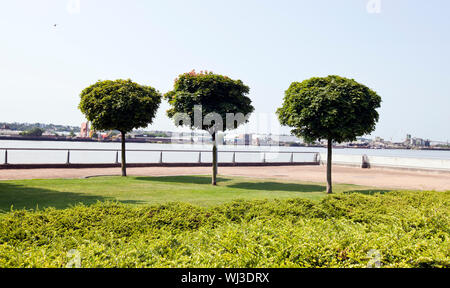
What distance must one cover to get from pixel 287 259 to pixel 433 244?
1.73 m

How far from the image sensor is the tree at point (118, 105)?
17.0 m

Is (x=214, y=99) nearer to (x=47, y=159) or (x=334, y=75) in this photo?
(x=334, y=75)

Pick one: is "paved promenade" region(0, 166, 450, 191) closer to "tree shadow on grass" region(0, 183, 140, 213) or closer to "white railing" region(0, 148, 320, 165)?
"white railing" region(0, 148, 320, 165)

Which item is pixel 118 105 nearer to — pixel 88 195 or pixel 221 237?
pixel 88 195

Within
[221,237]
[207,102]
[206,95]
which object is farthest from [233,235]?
[207,102]

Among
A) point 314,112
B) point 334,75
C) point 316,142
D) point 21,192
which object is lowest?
point 21,192

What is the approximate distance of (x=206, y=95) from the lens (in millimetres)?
15086

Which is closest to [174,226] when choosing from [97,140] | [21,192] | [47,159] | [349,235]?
[349,235]

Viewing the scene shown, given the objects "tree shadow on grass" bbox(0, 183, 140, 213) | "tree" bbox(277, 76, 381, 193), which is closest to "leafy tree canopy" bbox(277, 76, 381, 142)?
"tree" bbox(277, 76, 381, 193)

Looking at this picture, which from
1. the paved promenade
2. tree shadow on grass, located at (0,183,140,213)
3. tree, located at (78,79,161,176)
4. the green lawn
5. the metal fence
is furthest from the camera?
the metal fence

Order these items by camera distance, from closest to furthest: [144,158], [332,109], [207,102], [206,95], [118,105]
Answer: [332,109] < [206,95] < [207,102] < [118,105] < [144,158]

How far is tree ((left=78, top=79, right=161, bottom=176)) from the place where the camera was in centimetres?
1703

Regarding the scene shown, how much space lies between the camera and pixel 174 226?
5.17 metres

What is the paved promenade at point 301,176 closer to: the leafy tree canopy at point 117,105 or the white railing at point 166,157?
the leafy tree canopy at point 117,105
